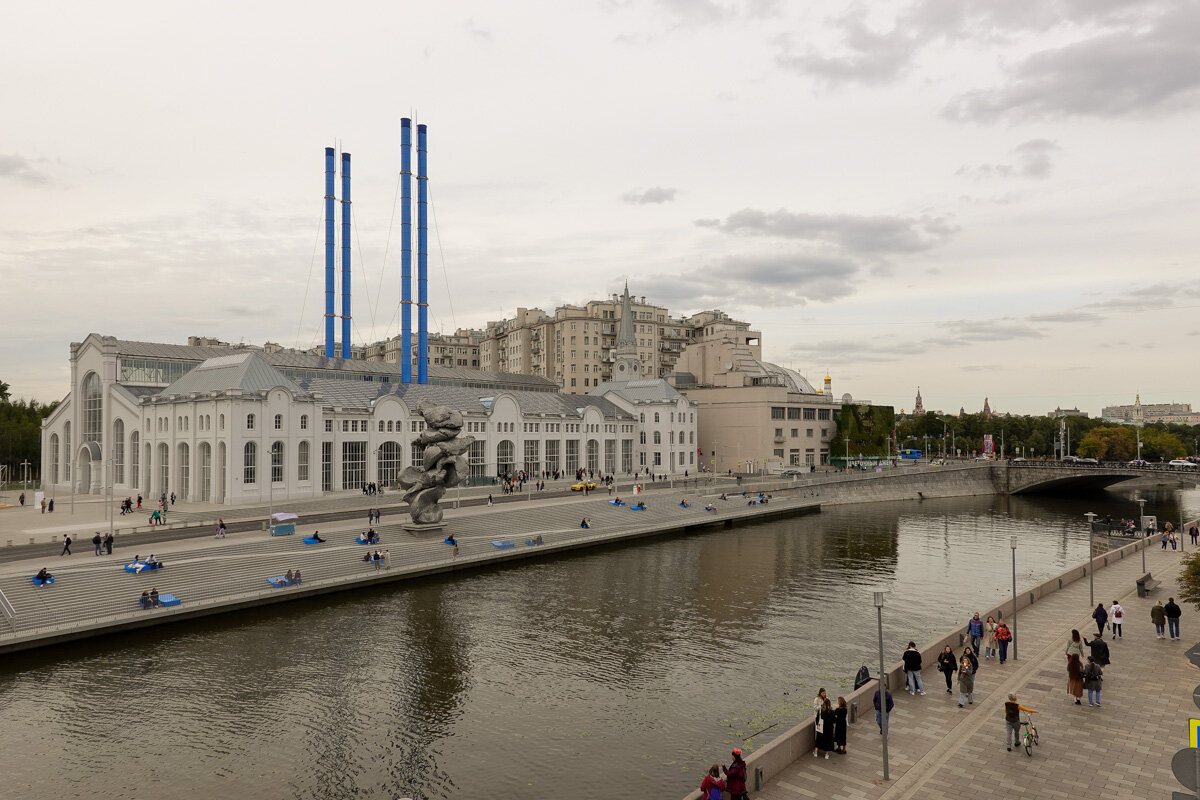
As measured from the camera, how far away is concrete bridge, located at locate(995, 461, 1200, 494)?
4240 inches

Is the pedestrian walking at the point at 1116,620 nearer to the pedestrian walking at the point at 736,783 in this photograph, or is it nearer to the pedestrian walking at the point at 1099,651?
the pedestrian walking at the point at 1099,651

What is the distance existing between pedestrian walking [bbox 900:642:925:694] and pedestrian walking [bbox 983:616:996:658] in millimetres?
6055

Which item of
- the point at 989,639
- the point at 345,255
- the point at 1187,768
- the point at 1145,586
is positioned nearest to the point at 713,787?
the point at 1187,768

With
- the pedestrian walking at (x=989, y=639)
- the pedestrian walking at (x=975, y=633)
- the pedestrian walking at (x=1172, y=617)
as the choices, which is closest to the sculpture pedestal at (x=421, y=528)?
the pedestrian walking at (x=989, y=639)

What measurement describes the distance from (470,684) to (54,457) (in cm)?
9005

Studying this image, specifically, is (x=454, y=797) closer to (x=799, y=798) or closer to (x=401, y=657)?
(x=799, y=798)

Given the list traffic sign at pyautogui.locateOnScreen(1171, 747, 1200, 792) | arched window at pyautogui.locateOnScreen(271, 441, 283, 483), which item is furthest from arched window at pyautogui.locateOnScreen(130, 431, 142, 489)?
traffic sign at pyautogui.locateOnScreen(1171, 747, 1200, 792)

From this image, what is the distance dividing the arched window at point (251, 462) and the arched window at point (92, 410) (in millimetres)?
27462

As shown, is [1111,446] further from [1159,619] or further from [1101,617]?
[1101,617]

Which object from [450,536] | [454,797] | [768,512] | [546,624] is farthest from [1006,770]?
[768,512]

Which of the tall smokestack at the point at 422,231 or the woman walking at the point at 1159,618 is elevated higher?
the tall smokestack at the point at 422,231

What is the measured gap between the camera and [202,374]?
82188 mm

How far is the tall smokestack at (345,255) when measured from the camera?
119m

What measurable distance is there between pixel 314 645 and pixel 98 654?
10.1 meters
